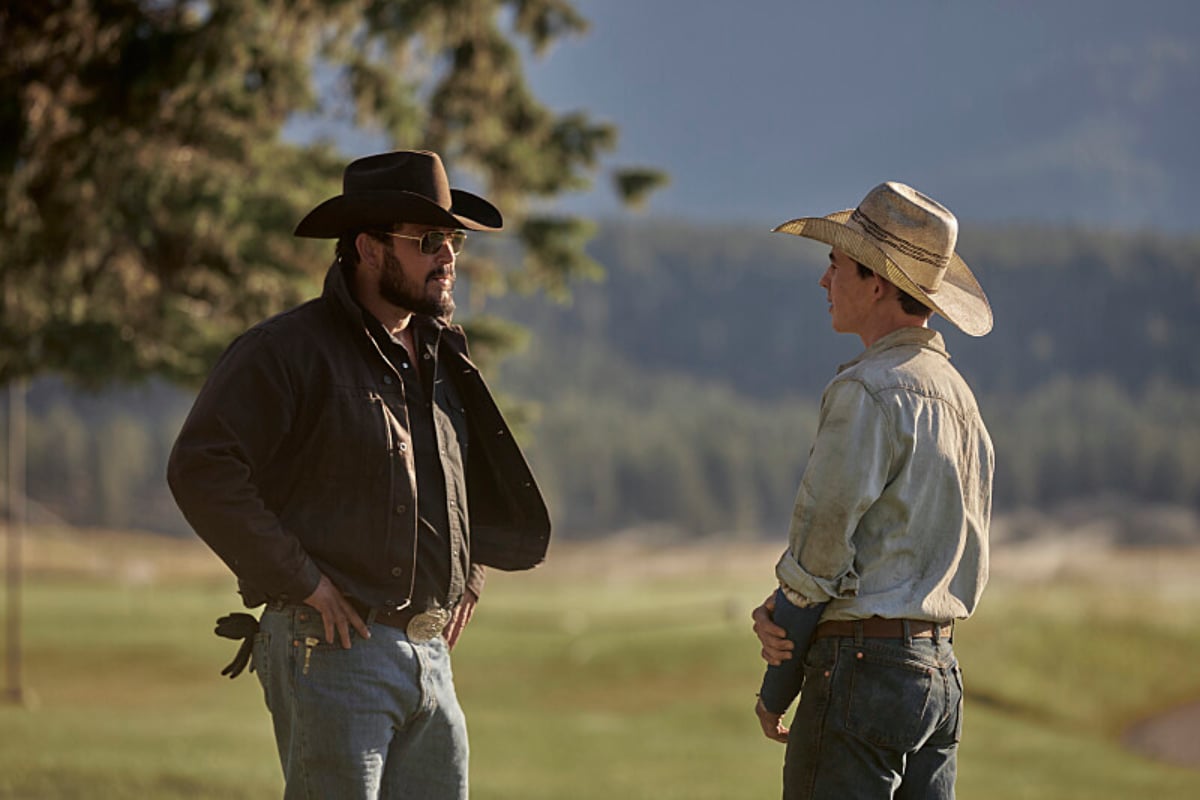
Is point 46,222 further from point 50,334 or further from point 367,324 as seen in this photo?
point 367,324

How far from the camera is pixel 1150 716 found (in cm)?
2369

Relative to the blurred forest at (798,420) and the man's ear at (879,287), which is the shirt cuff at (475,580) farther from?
the blurred forest at (798,420)

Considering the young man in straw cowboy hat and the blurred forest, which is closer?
the young man in straw cowboy hat

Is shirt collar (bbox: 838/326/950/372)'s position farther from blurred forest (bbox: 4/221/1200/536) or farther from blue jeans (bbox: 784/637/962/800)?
blurred forest (bbox: 4/221/1200/536)

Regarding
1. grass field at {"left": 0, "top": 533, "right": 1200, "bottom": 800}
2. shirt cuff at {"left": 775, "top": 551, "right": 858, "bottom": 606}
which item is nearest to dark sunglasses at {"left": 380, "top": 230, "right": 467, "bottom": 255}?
A: shirt cuff at {"left": 775, "top": 551, "right": 858, "bottom": 606}

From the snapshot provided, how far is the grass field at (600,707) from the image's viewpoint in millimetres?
13227

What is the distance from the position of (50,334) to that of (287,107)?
2.51m

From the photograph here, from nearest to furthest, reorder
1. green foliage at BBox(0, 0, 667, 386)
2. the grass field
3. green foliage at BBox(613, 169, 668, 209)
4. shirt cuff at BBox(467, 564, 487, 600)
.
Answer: shirt cuff at BBox(467, 564, 487, 600), green foliage at BBox(0, 0, 667, 386), green foliage at BBox(613, 169, 668, 209), the grass field

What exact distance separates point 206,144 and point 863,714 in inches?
347

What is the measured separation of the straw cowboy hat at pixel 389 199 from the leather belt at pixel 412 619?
944 millimetres

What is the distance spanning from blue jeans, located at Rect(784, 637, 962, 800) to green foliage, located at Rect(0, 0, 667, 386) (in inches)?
306

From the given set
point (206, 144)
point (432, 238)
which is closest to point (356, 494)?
point (432, 238)

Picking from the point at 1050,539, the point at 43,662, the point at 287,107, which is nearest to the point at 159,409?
the point at 1050,539

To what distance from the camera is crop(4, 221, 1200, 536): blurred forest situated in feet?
456
